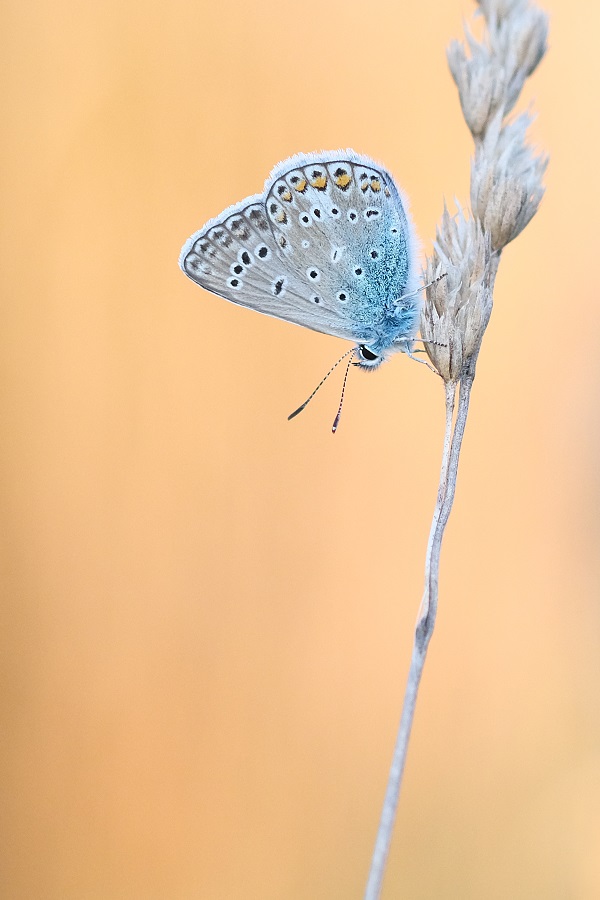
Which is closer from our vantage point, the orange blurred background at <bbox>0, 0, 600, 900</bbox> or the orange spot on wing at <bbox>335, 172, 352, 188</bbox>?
the orange spot on wing at <bbox>335, 172, 352, 188</bbox>

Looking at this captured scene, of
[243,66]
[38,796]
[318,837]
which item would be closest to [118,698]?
[38,796]

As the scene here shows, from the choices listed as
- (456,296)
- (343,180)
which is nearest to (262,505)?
(343,180)

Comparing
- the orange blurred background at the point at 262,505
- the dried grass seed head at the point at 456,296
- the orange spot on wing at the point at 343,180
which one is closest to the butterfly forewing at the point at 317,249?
the orange spot on wing at the point at 343,180

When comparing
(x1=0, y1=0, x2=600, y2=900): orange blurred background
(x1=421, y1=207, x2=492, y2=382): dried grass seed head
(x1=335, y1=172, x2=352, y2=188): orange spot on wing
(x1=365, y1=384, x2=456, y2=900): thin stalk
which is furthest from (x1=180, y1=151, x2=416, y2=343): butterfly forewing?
(x1=0, y1=0, x2=600, y2=900): orange blurred background

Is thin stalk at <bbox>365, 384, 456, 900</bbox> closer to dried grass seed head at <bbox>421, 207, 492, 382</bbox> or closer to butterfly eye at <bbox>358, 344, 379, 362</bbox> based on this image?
dried grass seed head at <bbox>421, 207, 492, 382</bbox>

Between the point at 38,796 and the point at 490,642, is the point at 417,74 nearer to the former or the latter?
the point at 490,642

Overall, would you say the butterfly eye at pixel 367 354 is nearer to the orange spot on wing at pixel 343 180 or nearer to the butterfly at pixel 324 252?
the butterfly at pixel 324 252

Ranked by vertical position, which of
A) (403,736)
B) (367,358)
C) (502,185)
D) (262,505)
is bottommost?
(262,505)

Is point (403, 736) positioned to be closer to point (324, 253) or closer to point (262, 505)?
point (324, 253)
